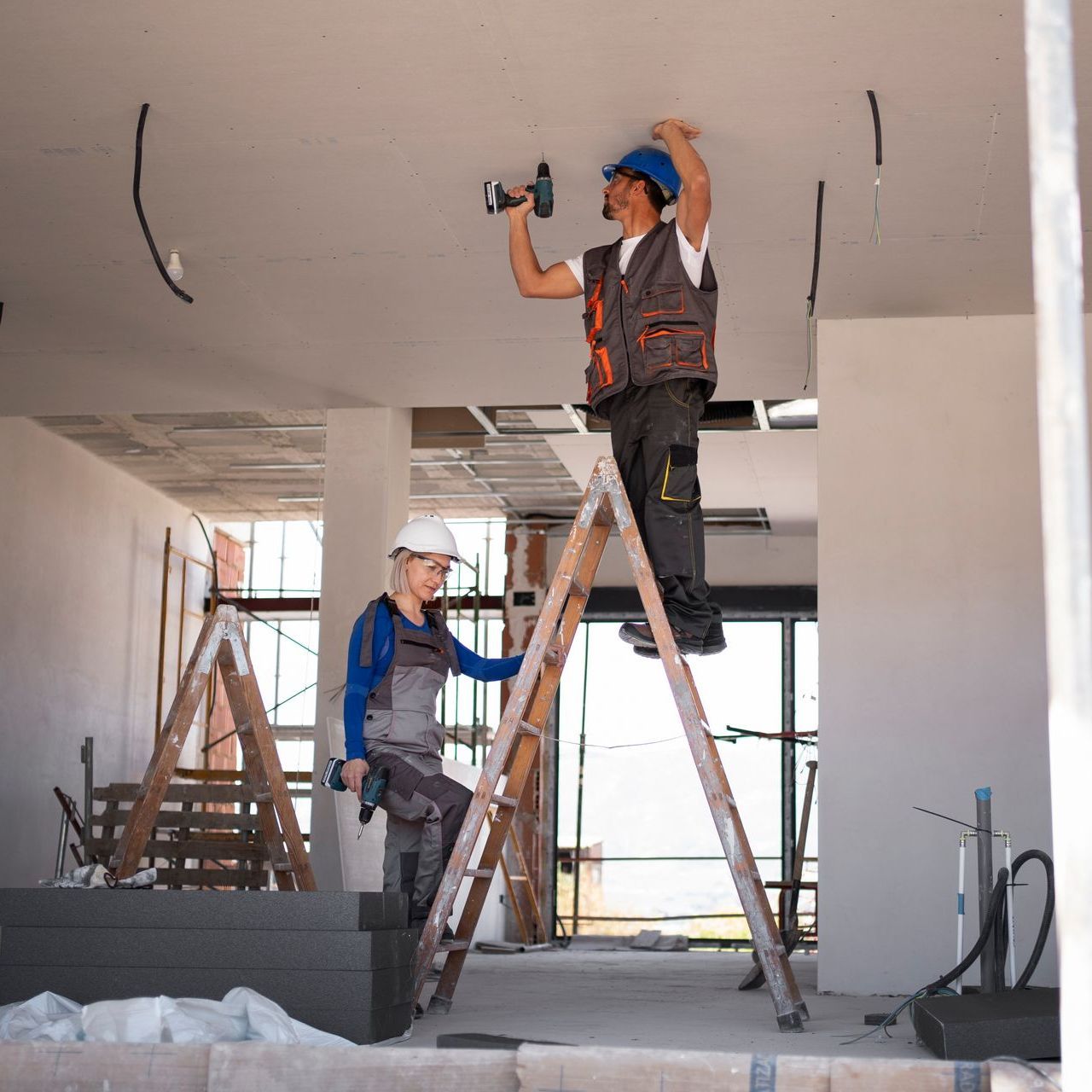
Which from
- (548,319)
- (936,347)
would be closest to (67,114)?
(548,319)

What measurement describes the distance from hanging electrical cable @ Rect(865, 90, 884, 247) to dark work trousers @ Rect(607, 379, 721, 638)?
1.06 metres

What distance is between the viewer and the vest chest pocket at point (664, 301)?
3895 mm

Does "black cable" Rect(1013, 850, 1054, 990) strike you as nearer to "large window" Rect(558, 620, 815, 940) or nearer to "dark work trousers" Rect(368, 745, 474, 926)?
"dark work trousers" Rect(368, 745, 474, 926)

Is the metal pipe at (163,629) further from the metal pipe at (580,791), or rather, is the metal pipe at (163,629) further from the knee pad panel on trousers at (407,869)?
the knee pad panel on trousers at (407,869)

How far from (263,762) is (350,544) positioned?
2968 mm

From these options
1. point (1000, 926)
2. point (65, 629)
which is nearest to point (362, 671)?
point (1000, 926)

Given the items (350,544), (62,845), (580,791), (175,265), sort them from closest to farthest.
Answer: (175,265) < (62,845) < (350,544) < (580,791)

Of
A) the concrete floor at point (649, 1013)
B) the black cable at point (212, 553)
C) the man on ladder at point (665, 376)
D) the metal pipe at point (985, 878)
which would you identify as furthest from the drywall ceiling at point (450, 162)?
the black cable at point (212, 553)

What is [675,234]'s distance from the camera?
13.0 ft

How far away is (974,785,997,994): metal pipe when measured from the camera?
12.1 feet

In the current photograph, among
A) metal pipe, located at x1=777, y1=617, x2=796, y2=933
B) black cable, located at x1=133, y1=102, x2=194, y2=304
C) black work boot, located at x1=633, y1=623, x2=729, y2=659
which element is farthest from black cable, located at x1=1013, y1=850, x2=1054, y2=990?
metal pipe, located at x1=777, y1=617, x2=796, y2=933

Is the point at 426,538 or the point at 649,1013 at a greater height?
the point at 426,538

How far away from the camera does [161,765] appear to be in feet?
14.2

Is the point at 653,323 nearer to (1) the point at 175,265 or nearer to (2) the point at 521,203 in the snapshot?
(2) the point at 521,203
